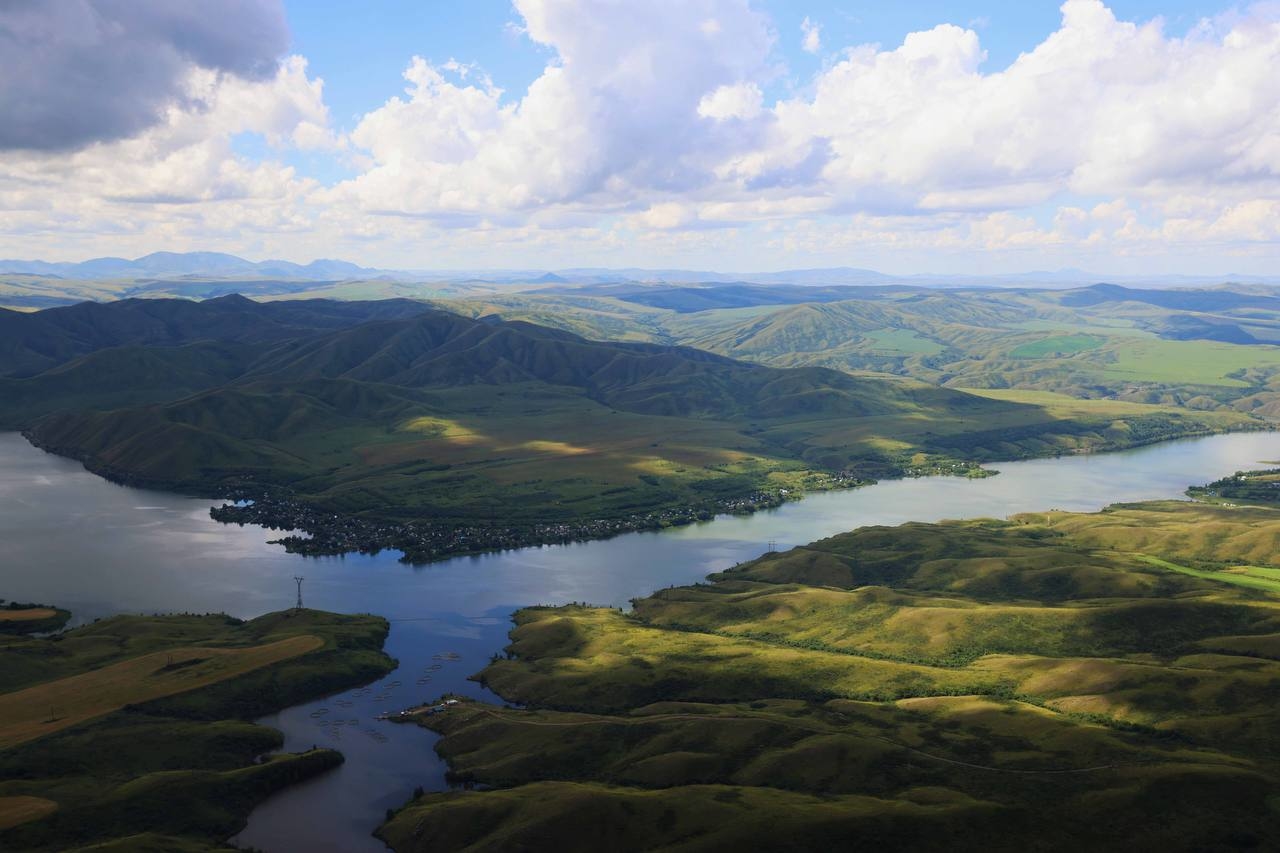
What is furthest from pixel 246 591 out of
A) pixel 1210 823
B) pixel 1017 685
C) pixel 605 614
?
pixel 1210 823

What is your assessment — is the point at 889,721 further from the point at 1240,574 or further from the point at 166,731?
the point at 1240,574

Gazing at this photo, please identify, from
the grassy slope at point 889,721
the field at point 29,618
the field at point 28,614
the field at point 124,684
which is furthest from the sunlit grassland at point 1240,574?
the field at point 28,614

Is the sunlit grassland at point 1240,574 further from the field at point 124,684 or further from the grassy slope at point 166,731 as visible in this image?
the field at point 124,684

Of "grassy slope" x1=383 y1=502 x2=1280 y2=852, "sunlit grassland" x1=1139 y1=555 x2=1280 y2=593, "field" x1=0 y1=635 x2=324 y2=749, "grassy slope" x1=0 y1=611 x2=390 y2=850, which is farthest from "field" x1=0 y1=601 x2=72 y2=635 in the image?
"sunlit grassland" x1=1139 y1=555 x2=1280 y2=593

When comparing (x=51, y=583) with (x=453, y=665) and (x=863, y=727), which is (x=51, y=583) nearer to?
(x=453, y=665)

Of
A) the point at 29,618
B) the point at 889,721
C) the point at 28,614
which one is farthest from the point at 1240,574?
the point at 28,614

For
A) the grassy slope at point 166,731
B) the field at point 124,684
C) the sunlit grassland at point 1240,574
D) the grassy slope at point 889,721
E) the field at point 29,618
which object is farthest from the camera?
the sunlit grassland at point 1240,574
